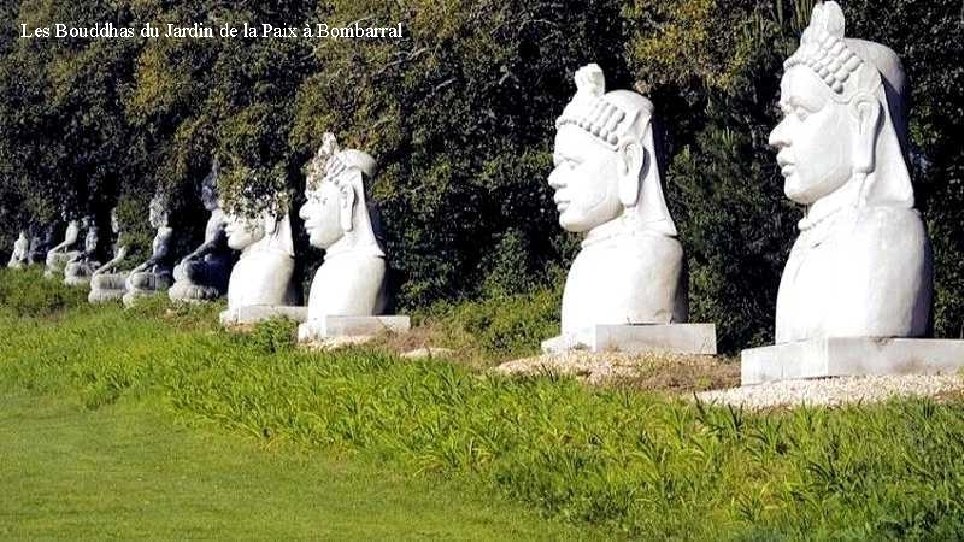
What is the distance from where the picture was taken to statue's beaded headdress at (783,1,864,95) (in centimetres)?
1002

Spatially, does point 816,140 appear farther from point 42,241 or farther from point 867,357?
point 42,241

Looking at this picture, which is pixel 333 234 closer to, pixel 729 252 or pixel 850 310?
pixel 729 252

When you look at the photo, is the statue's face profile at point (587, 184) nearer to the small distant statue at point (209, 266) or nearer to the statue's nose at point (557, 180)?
the statue's nose at point (557, 180)

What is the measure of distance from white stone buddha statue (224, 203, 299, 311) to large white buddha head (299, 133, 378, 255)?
197 centimetres

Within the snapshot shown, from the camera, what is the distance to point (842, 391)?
8883 millimetres

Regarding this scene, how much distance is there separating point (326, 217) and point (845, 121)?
26.4 feet

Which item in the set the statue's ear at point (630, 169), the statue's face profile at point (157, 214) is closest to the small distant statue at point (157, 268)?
the statue's face profile at point (157, 214)

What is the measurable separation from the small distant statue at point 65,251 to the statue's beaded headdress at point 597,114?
2394 centimetres

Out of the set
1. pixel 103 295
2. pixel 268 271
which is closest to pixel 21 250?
pixel 103 295

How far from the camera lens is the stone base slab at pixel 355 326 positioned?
53.1 feet

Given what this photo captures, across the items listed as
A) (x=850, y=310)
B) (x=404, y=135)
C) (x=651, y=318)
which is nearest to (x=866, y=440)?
(x=850, y=310)

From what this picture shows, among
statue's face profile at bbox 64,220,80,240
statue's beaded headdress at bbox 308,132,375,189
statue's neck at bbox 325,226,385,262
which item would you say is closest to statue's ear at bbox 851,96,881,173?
statue's neck at bbox 325,226,385,262

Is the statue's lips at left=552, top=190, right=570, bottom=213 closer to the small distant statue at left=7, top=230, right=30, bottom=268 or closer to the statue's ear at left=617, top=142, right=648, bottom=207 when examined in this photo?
the statue's ear at left=617, top=142, right=648, bottom=207

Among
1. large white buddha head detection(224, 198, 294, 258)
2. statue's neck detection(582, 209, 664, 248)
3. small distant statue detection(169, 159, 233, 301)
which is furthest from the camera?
small distant statue detection(169, 159, 233, 301)
